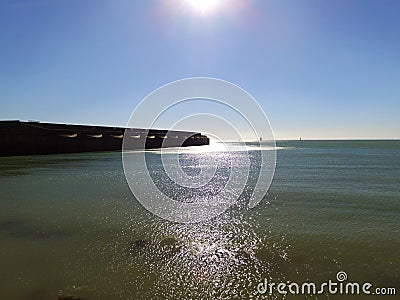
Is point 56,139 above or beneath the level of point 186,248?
above

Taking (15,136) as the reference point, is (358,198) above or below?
below

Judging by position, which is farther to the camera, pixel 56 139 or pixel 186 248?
pixel 56 139

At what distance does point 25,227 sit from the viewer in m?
7.54

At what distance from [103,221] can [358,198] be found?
9386mm

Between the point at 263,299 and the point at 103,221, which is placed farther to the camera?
the point at 103,221

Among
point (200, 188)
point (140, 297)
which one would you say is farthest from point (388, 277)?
point (200, 188)

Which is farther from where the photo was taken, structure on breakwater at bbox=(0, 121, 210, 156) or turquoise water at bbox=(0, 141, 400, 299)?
structure on breakwater at bbox=(0, 121, 210, 156)

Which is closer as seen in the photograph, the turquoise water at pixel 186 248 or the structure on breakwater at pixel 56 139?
the turquoise water at pixel 186 248

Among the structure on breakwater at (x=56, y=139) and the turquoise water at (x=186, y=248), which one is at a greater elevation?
the structure on breakwater at (x=56, y=139)

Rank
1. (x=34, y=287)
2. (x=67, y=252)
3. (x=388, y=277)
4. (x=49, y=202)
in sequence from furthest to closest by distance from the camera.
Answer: (x=49, y=202), (x=67, y=252), (x=388, y=277), (x=34, y=287)

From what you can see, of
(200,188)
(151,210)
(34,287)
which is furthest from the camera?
(200,188)

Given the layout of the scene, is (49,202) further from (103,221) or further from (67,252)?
(67,252)

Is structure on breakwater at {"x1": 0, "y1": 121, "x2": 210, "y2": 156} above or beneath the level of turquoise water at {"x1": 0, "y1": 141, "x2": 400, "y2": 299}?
above

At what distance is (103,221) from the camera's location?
321 inches
